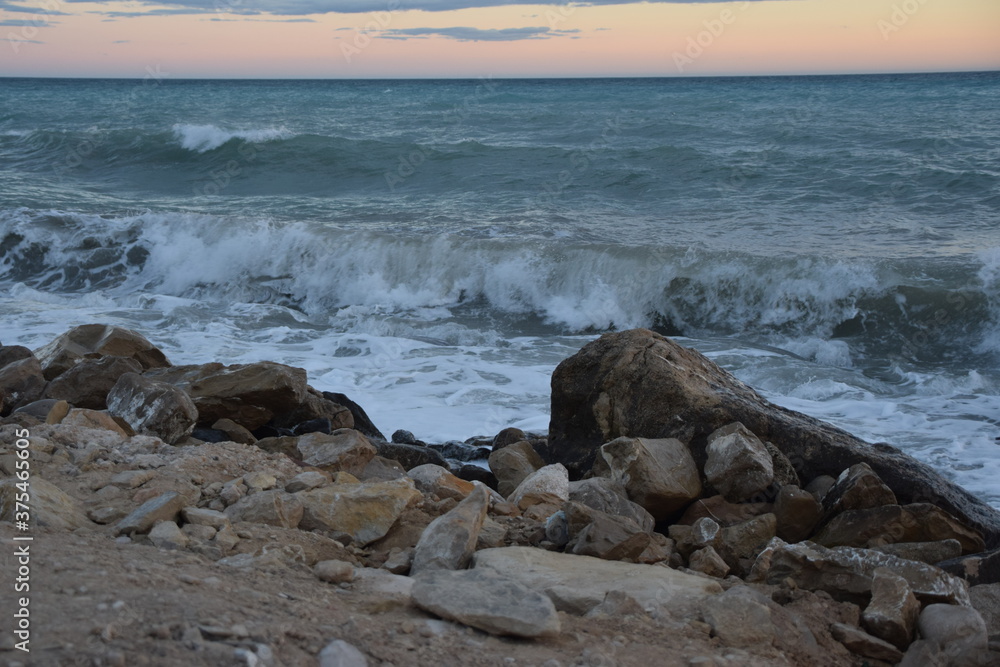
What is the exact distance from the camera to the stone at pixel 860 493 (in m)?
4.23

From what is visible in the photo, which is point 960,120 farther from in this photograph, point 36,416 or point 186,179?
point 36,416

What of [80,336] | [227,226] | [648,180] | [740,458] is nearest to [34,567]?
[740,458]

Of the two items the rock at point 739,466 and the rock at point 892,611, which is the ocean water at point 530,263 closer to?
the rock at point 739,466

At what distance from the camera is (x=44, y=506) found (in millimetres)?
3291

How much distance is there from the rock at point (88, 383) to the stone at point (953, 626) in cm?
483

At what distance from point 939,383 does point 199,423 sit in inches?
253

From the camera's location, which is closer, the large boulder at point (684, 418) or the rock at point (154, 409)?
the large boulder at point (684, 418)

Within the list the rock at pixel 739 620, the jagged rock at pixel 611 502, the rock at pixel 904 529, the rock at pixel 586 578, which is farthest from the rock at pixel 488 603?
the rock at pixel 904 529

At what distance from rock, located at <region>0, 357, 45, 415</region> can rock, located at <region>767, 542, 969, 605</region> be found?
15.9 feet

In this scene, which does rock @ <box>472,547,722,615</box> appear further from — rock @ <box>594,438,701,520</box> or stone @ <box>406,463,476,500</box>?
stone @ <box>406,463,476,500</box>

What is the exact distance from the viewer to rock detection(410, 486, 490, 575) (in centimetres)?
332

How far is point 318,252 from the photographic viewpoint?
12.9 meters

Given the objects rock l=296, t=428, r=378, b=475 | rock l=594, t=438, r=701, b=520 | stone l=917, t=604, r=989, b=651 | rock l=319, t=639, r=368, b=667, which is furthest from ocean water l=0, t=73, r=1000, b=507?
rock l=319, t=639, r=368, b=667

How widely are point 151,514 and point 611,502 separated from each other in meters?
2.10
